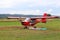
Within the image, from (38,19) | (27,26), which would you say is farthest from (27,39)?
(38,19)

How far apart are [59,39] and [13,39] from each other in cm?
317

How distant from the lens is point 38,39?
14.6 metres

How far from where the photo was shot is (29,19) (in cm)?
2691

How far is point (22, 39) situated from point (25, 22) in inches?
444

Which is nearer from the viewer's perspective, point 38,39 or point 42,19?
point 38,39

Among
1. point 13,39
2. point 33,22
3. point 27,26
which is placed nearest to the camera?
point 13,39

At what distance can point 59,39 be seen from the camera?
14.5 m

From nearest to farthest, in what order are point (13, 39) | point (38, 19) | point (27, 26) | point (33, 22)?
point (13, 39), point (27, 26), point (33, 22), point (38, 19)

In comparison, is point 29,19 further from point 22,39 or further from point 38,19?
point 22,39

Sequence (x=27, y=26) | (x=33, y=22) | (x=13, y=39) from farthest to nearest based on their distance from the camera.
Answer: (x=33, y=22), (x=27, y=26), (x=13, y=39)

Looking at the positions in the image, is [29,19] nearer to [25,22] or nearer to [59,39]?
[25,22]

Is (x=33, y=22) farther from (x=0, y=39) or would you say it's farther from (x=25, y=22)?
(x=0, y=39)

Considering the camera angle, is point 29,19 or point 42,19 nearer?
point 29,19

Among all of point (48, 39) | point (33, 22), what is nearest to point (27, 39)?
point (48, 39)
